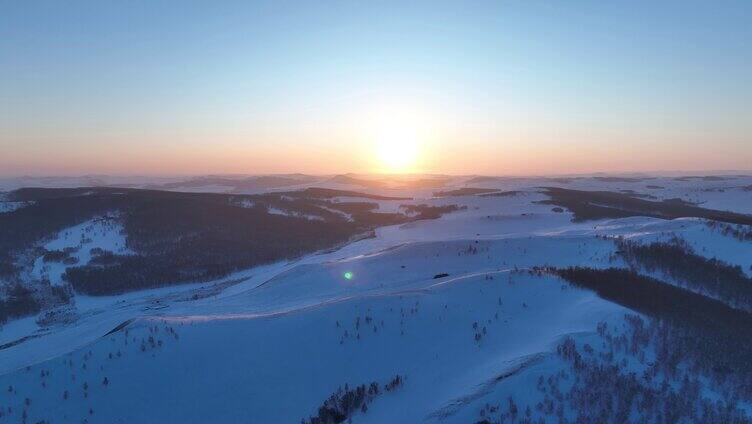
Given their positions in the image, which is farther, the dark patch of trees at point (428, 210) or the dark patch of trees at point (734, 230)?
the dark patch of trees at point (428, 210)

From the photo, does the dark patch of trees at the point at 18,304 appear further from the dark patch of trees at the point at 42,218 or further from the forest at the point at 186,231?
the dark patch of trees at the point at 42,218

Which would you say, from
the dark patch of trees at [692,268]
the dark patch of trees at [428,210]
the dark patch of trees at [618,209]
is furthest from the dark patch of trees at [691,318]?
the dark patch of trees at [428,210]

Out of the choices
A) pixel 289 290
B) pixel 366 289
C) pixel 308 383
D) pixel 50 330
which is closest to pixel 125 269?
pixel 50 330

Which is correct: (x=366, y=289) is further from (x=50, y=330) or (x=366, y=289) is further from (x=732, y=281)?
(x=732, y=281)

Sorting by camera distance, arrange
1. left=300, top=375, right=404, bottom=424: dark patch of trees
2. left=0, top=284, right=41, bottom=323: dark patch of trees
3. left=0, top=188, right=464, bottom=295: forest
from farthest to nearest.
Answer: left=0, top=188, right=464, bottom=295: forest, left=0, top=284, right=41, bottom=323: dark patch of trees, left=300, top=375, right=404, bottom=424: dark patch of trees

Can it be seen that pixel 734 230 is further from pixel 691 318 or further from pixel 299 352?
pixel 299 352

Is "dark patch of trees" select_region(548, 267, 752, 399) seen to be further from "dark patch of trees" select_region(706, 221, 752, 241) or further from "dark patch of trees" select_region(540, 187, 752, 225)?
"dark patch of trees" select_region(540, 187, 752, 225)

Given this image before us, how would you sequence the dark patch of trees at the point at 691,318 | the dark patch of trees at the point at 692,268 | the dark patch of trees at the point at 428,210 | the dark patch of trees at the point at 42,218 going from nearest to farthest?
the dark patch of trees at the point at 691,318 → the dark patch of trees at the point at 692,268 → the dark patch of trees at the point at 42,218 → the dark patch of trees at the point at 428,210

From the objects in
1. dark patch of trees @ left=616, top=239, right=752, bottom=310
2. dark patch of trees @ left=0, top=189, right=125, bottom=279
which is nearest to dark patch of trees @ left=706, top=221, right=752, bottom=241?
dark patch of trees @ left=616, top=239, right=752, bottom=310
